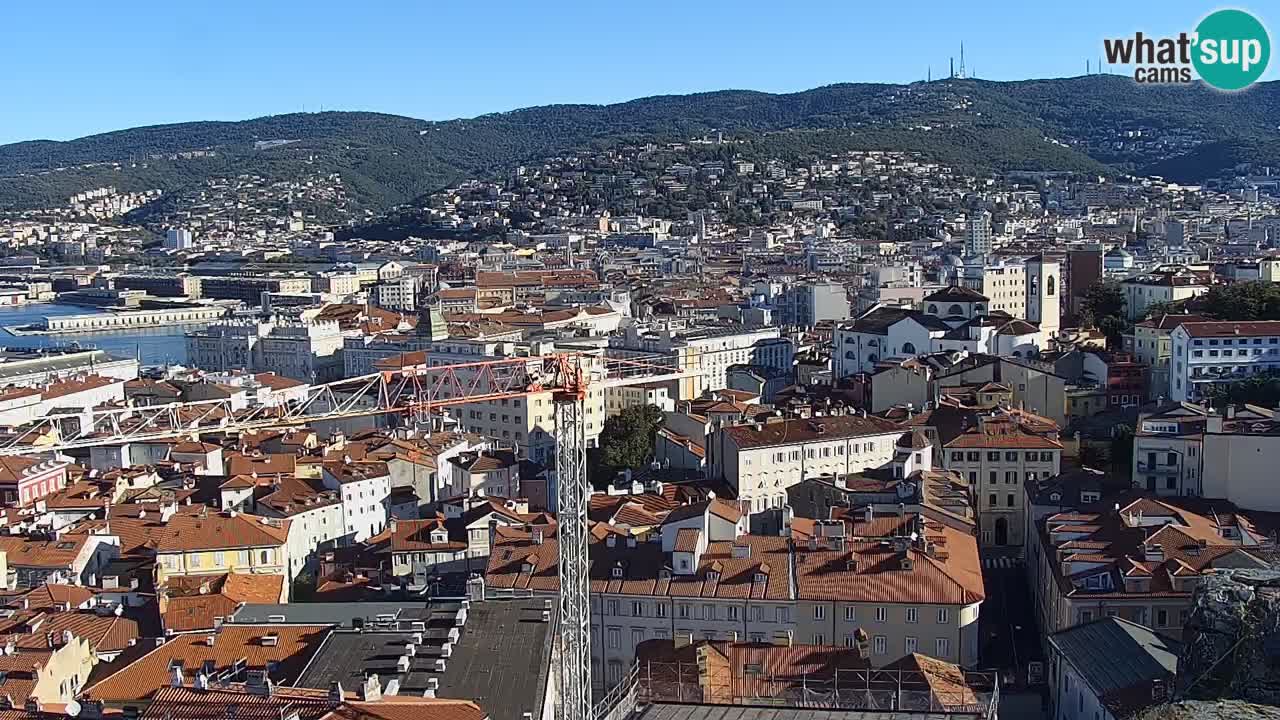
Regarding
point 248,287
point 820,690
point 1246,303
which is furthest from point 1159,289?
point 248,287

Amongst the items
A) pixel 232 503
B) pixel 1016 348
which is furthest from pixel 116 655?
pixel 1016 348

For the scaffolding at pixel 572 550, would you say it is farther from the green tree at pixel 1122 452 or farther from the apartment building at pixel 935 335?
the apartment building at pixel 935 335

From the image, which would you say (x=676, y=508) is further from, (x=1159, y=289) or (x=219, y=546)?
(x=1159, y=289)

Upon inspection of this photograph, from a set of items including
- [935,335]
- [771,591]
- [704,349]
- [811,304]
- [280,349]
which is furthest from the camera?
[280,349]

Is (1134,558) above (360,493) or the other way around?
above

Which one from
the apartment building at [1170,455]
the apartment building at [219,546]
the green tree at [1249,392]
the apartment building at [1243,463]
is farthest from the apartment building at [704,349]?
the apartment building at [219,546]

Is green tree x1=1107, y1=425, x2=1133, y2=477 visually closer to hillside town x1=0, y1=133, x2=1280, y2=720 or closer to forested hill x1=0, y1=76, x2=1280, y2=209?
hillside town x1=0, y1=133, x2=1280, y2=720
